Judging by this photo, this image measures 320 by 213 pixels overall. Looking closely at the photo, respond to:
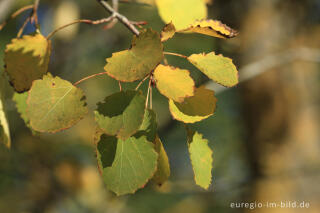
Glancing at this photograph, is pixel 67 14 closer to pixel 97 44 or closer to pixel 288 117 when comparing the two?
pixel 97 44

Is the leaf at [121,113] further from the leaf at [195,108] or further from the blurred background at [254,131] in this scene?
the blurred background at [254,131]

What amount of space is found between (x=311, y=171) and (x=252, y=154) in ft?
1.21

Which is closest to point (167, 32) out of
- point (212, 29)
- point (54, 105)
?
point (212, 29)

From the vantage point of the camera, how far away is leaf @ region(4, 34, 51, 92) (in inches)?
19.3

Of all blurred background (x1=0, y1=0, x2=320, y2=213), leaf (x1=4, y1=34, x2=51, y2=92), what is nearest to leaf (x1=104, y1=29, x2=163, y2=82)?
leaf (x1=4, y1=34, x2=51, y2=92)

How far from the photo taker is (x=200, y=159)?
1.71 ft

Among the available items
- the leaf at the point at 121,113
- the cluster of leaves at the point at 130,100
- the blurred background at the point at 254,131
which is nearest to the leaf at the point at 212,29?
the cluster of leaves at the point at 130,100

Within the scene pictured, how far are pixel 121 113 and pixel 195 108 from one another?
110mm

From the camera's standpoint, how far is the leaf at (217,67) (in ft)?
1.55

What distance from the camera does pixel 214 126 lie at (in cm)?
357

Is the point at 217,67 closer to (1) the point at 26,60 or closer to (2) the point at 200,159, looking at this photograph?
(2) the point at 200,159

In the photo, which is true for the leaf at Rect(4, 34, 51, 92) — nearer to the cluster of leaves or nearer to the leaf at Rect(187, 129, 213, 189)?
the cluster of leaves

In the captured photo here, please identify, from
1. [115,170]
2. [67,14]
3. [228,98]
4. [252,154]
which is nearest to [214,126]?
[228,98]

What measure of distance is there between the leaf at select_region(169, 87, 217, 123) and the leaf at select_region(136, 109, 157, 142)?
0.10 feet
